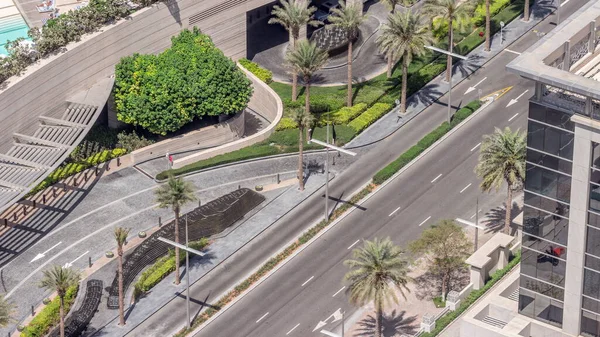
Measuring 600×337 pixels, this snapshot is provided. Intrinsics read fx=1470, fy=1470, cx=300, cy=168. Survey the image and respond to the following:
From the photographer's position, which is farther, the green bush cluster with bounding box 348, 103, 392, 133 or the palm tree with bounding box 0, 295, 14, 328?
the green bush cluster with bounding box 348, 103, 392, 133

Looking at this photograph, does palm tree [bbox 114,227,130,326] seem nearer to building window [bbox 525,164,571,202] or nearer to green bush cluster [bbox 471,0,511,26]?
building window [bbox 525,164,571,202]

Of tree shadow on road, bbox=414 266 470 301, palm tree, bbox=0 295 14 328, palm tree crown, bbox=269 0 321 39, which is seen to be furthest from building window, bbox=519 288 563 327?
palm tree crown, bbox=269 0 321 39

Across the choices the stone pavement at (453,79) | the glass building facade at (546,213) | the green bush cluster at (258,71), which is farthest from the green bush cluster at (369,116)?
the glass building facade at (546,213)

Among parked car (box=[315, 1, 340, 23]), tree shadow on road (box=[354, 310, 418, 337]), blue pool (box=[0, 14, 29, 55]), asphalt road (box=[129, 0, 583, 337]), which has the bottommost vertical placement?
tree shadow on road (box=[354, 310, 418, 337])

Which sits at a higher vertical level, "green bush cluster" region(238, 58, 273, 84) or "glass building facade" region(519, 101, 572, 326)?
"glass building facade" region(519, 101, 572, 326)

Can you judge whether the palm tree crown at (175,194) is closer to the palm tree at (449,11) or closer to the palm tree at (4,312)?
the palm tree at (4,312)

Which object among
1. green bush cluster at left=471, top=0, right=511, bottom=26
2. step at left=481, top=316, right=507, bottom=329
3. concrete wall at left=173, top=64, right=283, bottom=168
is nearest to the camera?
step at left=481, top=316, right=507, bottom=329
